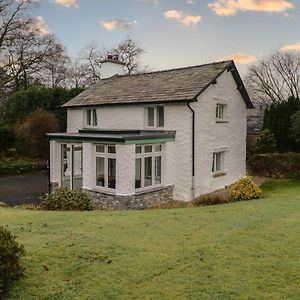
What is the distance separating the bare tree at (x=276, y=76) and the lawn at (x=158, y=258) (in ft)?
175

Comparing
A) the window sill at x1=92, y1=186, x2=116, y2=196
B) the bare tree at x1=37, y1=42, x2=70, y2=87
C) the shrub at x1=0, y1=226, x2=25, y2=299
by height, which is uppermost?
the bare tree at x1=37, y1=42, x2=70, y2=87

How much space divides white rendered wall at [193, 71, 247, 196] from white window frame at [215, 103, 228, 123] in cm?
23

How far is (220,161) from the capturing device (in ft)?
74.6

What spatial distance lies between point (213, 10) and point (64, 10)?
8.14 meters

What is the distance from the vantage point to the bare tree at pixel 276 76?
5844cm

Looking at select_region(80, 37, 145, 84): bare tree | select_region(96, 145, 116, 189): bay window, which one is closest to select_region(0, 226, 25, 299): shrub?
select_region(96, 145, 116, 189): bay window

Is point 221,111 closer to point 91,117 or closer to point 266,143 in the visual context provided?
point 91,117

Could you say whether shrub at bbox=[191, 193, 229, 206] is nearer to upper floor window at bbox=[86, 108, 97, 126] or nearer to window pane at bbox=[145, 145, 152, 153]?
window pane at bbox=[145, 145, 152, 153]

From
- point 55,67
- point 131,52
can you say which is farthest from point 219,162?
point 131,52

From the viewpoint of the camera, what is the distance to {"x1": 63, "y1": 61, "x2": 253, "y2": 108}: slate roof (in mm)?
19875

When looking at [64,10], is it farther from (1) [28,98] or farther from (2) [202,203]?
(1) [28,98]

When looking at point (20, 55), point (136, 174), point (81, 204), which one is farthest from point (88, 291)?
point (20, 55)

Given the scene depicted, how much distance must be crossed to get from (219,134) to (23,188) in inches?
515

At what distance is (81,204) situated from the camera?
14.6m
